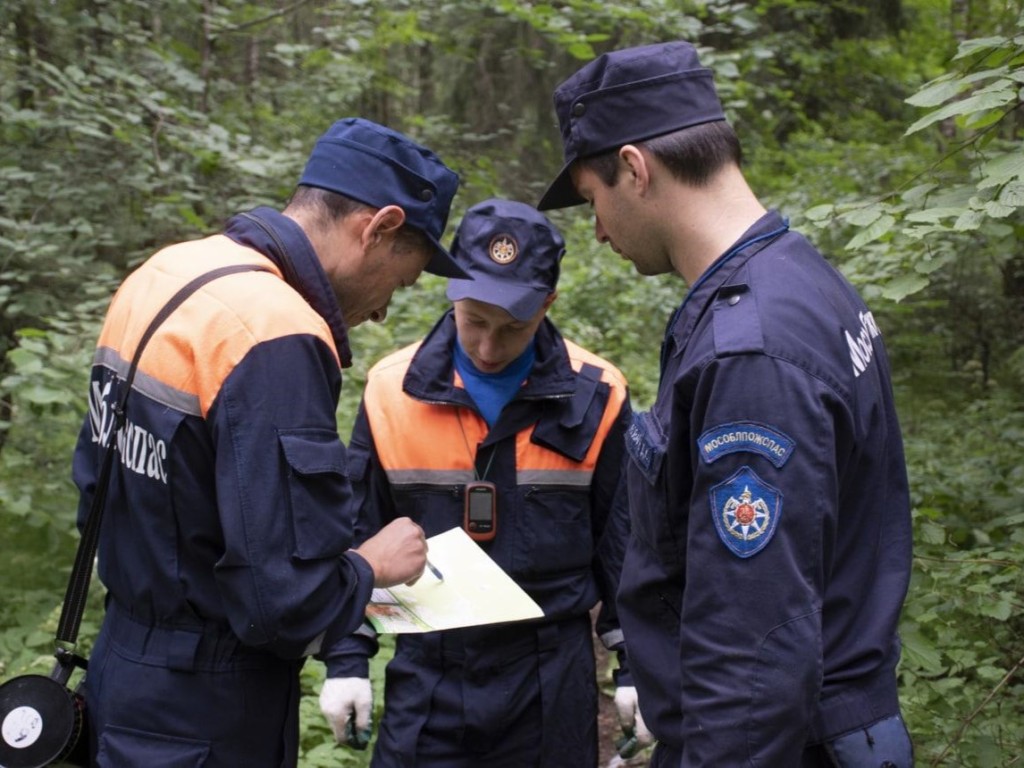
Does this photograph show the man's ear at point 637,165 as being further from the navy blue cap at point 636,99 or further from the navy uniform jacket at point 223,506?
the navy uniform jacket at point 223,506

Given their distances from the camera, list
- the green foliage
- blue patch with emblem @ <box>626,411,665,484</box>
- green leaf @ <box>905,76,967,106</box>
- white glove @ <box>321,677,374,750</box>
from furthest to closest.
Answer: the green foliage < white glove @ <box>321,677,374,750</box> < green leaf @ <box>905,76,967,106</box> < blue patch with emblem @ <box>626,411,665,484</box>

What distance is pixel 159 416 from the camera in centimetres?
177

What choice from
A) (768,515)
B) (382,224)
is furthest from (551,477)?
(768,515)

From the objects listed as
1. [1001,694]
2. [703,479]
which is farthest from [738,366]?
[1001,694]

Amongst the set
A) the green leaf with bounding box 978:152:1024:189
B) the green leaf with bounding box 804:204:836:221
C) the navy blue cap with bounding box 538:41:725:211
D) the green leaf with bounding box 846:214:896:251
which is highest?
the navy blue cap with bounding box 538:41:725:211

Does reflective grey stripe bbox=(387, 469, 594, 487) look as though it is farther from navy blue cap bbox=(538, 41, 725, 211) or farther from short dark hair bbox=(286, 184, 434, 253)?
navy blue cap bbox=(538, 41, 725, 211)

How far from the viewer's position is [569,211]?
1088cm

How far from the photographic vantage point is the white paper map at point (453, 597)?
2209 mm

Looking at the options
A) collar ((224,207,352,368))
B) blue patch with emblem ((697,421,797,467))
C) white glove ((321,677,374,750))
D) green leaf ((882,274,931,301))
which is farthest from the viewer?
green leaf ((882,274,931,301))

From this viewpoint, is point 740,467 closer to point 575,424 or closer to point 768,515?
point 768,515

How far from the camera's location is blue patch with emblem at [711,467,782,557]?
4.86 feet

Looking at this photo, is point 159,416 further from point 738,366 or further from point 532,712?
point 532,712

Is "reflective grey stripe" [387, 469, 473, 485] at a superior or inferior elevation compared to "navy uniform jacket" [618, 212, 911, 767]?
inferior

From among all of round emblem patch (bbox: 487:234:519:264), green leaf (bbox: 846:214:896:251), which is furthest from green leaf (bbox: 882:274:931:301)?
round emblem patch (bbox: 487:234:519:264)
